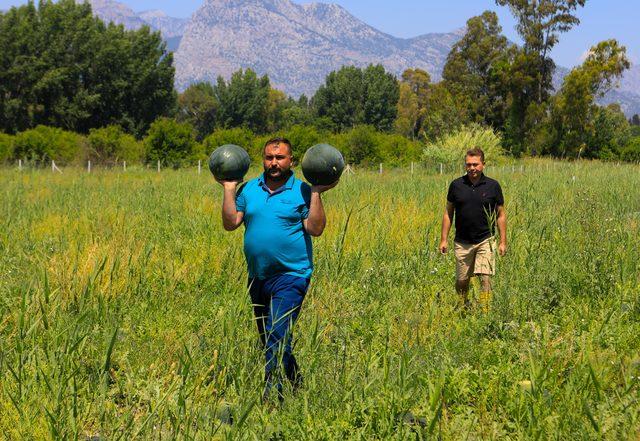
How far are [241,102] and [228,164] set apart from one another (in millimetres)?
74784

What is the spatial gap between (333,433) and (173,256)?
4.02 meters

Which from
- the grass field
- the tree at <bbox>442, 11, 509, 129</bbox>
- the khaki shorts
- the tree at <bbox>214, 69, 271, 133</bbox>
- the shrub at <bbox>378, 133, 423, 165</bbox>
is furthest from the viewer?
the tree at <bbox>214, 69, 271, 133</bbox>

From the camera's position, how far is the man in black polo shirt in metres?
5.64

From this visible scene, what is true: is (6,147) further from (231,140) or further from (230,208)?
(230,208)

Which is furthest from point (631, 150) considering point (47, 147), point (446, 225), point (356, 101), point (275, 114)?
point (446, 225)

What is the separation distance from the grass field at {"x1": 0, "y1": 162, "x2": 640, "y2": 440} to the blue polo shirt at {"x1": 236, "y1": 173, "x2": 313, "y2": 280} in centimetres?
33

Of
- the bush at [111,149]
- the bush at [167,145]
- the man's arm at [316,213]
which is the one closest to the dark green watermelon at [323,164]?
the man's arm at [316,213]

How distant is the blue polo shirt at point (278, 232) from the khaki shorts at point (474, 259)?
7.60ft

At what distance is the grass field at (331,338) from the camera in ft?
9.31

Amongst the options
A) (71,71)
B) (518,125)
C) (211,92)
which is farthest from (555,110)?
(211,92)

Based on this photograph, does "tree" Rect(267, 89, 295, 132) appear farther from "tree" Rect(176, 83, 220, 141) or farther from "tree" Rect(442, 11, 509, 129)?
"tree" Rect(442, 11, 509, 129)

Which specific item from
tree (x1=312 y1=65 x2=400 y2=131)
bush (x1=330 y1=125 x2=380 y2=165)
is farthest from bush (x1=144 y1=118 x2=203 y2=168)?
tree (x1=312 y1=65 x2=400 y2=131)

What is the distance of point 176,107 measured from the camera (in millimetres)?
60969

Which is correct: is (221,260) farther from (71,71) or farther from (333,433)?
(71,71)
